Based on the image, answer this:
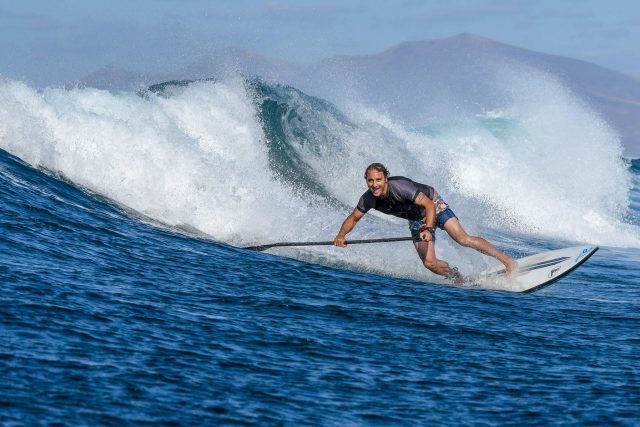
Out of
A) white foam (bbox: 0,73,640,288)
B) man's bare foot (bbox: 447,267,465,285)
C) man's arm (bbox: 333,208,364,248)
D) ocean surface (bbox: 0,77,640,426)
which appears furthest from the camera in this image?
white foam (bbox: 0,73,640,288)

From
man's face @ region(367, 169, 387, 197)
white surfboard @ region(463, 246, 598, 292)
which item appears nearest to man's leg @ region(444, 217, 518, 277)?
white surfboard @ region(463, 246, 598, 292)

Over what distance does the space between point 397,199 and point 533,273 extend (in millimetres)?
1777

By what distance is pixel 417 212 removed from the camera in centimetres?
1007

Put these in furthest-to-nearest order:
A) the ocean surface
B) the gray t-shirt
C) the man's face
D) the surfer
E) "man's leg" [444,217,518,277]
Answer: "man's leg" [444,217,518,277]
the gray t-shirt
the surfer
the man's face
the ocean surface

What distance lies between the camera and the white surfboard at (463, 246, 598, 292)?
33.3ft

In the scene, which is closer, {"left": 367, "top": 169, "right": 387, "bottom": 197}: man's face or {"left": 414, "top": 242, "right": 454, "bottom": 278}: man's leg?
{"left": 367, "top": 169, "right": 387, "bottom": 197}: man's face

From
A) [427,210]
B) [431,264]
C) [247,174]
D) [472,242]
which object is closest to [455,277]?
[431,264]

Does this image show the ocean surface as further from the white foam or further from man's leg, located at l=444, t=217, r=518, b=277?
man's leg, located at l=444, t=217, r=518, b=277

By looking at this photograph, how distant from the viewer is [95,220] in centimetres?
1050

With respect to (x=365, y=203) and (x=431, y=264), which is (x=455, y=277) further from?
(x=365, y=203)

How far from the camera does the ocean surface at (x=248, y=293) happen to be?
5344 millimetres

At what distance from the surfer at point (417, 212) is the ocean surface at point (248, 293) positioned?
32 centimetres

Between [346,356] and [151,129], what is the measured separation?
312 inches

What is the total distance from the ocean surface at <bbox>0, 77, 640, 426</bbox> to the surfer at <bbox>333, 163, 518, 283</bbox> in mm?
319
